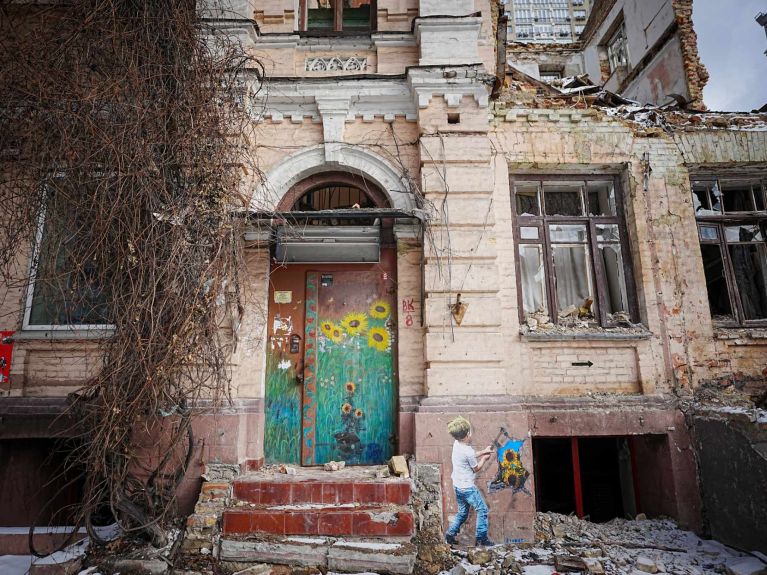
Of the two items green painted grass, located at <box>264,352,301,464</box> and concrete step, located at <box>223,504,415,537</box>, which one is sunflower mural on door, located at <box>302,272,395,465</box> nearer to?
green painted grass, located at <box>264,352,301,464</box>

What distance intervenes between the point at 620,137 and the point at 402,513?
18.5 ft

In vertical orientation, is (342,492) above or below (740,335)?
below

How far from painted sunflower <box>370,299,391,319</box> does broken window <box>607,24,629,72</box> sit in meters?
8.91

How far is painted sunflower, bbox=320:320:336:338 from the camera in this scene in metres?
5.74

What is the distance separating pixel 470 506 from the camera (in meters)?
4.77

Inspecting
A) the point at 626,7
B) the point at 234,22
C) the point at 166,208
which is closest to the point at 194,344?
the point at 166,208

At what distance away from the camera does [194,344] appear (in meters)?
4.38

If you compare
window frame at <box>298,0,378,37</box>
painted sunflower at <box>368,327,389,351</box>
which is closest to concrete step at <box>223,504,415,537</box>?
painted sunflower at <box>368,327,389,351</box>

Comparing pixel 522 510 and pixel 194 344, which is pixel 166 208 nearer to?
pixel 194 344

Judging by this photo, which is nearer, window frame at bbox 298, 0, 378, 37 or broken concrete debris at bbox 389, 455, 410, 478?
broken concrete debris at bbox 389, 455, 410, 478

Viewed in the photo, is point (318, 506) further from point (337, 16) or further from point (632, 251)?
point (337, 16)

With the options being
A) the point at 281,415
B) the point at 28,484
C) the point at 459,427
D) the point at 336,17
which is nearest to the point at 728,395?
the point at 459,427

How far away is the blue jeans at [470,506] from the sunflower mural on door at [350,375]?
106cm

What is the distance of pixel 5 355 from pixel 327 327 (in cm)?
401
